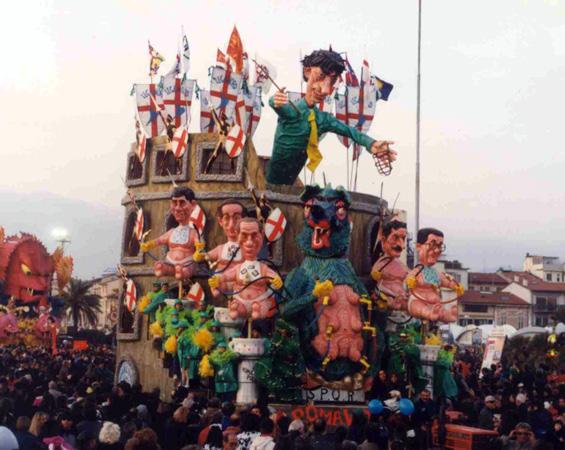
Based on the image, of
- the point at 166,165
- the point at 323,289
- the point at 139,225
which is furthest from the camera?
the point at 166,165

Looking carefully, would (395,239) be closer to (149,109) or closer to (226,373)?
(226,373)

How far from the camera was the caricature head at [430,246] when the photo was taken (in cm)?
2120

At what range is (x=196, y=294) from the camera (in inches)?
835

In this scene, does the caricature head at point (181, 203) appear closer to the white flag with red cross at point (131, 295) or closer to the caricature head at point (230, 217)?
the caricature head at point (230, 217)

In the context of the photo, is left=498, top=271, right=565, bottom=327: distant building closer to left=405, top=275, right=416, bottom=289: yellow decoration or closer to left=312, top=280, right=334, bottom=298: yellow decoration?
left=405, top=275, right=416, bottom=289: yellow decoration

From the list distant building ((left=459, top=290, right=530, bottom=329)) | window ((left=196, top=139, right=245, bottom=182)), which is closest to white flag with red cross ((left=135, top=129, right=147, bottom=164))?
window ((left=196, top=139, right=245, bottom=182))

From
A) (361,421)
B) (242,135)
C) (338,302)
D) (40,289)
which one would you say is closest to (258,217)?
(242,135)

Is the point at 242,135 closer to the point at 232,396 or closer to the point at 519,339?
the point at 232,396

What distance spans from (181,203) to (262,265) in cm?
334

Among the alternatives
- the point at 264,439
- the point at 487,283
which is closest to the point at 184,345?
the point at 264,439

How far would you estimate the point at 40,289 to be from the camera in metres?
52.8

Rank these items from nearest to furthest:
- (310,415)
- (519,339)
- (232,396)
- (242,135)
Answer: (310,415) → (232,396) → (242,135) → (519,339)

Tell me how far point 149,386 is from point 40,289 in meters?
31.2

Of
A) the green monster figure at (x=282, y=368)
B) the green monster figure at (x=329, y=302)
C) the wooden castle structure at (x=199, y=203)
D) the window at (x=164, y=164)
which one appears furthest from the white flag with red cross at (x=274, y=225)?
the window at (x=164, y=164)
